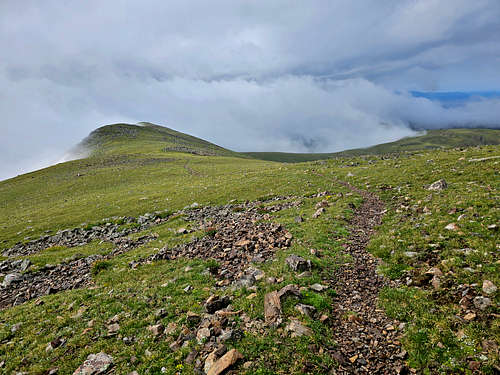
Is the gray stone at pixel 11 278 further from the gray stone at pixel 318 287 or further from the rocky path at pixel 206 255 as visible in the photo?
the gray stone at pixel 318 287

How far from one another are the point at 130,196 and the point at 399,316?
45894 mm

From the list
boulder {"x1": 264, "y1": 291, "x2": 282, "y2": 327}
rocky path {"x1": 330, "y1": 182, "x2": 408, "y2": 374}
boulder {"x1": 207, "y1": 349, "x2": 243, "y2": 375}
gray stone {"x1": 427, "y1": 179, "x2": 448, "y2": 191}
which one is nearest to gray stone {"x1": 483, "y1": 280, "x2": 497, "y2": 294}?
rocky path {"x1": 330, "y1": 182, "x2": 408, "y2": 374}

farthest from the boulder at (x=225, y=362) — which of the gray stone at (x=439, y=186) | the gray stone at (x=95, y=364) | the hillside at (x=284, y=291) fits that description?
the gray stone at (x=439, y=186)

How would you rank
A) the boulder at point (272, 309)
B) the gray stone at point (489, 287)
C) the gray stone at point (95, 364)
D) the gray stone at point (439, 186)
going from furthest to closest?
1. the gray stone at point (439, 186)
2. the boulder at point (272, 309)
3. the gray stone at point (489, 287)
4. the gray stone at point (95, 364)

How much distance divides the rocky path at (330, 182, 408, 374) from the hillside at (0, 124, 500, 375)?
0.16 feet

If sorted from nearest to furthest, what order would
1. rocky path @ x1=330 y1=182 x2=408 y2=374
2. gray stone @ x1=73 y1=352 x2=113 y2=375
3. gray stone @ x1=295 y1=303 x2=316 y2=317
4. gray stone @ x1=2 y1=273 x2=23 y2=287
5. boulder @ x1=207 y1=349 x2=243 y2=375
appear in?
boulder @ x1=207 y1=349 x2=243 y2=375, rocky path @ x1=330 y1=182 x2=408 y2=374, gray stone @ x1=73 y1=352 x2=113 y2=375, gray stone @ x1=295 y1=303 x2=316 y2=317, gray stone @ x1=2 y1=273 x2=23 y2=287

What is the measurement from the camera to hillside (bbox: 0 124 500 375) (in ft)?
26.4

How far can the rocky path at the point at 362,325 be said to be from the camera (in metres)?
7.72

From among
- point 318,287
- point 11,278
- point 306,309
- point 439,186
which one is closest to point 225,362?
point 306,309

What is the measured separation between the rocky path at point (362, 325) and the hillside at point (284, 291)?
47mm

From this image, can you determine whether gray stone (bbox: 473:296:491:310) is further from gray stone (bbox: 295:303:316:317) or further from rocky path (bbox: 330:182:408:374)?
gray stone (bbox: 295:303:316:317)

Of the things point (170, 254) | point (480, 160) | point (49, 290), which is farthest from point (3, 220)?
point (480, 160)

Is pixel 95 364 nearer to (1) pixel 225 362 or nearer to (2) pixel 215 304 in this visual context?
(2) pixel 215 304

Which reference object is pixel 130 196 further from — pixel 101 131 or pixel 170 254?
pixel 101 131
